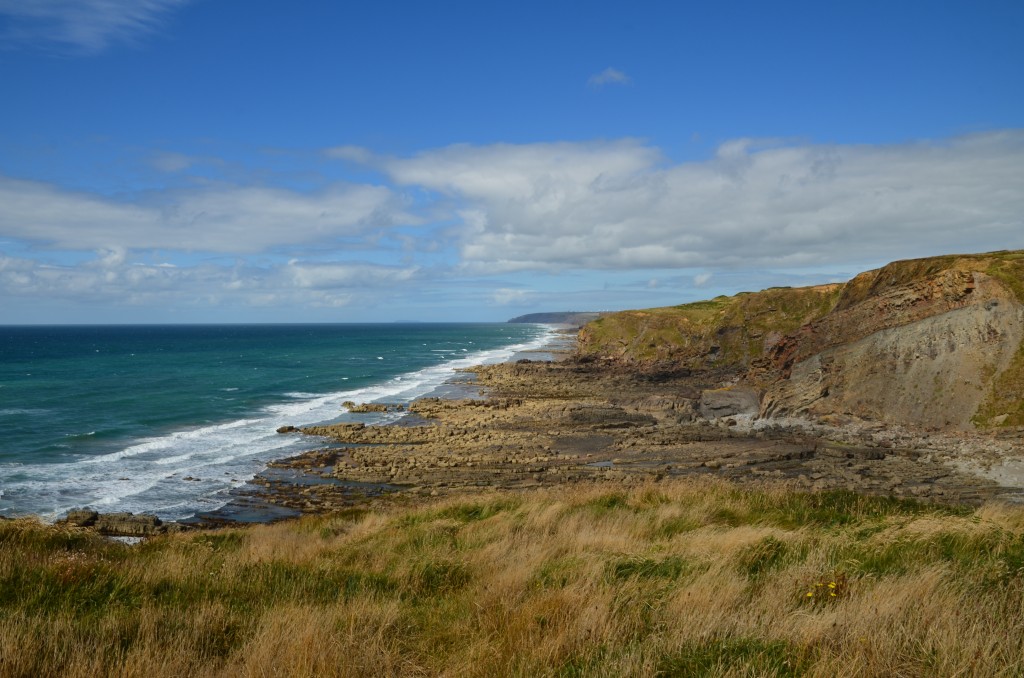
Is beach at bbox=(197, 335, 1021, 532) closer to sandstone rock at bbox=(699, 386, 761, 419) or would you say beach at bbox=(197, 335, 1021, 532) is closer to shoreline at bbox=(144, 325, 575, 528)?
shoreline at bbox=(144, 325, 575, 528)

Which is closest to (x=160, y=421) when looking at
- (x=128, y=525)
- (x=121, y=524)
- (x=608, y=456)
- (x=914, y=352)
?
(x=121, y=524)

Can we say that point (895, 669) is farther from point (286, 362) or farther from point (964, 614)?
point (286, 362)

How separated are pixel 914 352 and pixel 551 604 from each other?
36.9 m

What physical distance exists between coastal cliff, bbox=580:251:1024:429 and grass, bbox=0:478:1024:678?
26.2 meters

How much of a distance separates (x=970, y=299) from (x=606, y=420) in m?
22.1

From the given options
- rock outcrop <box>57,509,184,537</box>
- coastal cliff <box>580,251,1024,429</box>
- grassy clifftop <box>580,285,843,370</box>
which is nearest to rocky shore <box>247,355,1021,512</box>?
coastal cliff <box>580,251,1024,429</box>

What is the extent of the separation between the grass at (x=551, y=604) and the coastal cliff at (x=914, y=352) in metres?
26.2

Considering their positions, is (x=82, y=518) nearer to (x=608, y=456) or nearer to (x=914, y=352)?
(x=608, y=456)

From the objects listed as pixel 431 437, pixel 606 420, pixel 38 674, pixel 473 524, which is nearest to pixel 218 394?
pixel 431 437

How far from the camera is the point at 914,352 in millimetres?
35156

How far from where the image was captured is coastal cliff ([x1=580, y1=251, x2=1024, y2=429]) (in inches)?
1238

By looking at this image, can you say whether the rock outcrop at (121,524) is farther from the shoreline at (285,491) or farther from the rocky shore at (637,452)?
the rocky shore at (637,452)

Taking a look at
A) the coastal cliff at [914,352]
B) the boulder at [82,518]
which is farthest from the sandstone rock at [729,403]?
the boulder at [82,518]

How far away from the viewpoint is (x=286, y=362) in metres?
94.8
